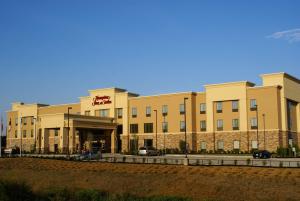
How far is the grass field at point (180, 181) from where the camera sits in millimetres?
28266

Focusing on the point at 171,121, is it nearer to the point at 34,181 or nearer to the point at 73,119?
the point at 73,119

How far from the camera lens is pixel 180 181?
3362 cm

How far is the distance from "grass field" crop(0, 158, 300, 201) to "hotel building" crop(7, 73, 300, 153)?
78.7 ft

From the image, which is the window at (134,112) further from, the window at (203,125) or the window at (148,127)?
the window at (203,125)

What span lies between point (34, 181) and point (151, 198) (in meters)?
14.4

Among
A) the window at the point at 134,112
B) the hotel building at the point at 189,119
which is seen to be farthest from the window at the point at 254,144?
the window at the point at 134,112

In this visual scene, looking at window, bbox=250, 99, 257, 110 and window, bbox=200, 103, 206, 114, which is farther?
window, bbox=200, 103, 206, 114

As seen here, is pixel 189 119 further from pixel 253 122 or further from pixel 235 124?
pixel 253 122

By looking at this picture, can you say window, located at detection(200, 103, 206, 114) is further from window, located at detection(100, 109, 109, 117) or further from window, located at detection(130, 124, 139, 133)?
window, located at detection(100, 109, 109, 117)

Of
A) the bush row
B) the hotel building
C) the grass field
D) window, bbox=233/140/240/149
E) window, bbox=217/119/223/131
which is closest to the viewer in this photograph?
the bush row

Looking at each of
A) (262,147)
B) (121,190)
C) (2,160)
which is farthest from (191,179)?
(262,147)

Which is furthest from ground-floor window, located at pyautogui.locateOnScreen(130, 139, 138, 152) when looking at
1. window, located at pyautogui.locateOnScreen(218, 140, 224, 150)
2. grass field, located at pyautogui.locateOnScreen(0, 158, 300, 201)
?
grass field, located at pyautogui.locateOnScreen(0, 158, 300, 201)

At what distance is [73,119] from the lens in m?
81.0

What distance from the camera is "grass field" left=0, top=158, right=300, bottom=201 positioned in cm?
2827
